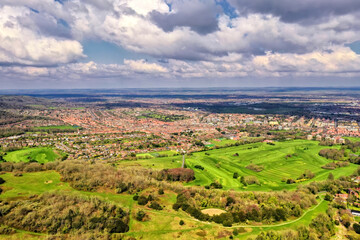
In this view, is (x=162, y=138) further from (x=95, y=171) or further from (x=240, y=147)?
(x=95, y=171)

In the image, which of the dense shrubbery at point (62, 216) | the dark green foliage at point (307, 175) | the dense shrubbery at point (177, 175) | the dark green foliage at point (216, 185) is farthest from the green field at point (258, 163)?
the dense shrubbery at point (62, 216)

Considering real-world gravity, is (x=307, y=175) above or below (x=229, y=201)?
below

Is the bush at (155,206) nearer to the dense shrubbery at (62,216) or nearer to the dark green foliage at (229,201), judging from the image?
the dense shrubbery at (62,216)

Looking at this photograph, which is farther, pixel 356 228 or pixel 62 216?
pixel 356 228

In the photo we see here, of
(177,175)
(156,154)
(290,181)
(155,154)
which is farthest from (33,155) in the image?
(290,181)

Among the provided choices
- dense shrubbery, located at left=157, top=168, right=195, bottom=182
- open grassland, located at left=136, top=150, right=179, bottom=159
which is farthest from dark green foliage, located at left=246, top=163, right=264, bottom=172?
open grassland, located at left=136, top=150, right=179, bottom=159

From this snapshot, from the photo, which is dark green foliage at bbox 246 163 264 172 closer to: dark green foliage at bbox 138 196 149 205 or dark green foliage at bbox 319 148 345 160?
dark green foliage at bbox 319 148 345 160

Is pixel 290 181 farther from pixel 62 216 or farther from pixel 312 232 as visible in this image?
pixel 62 216
